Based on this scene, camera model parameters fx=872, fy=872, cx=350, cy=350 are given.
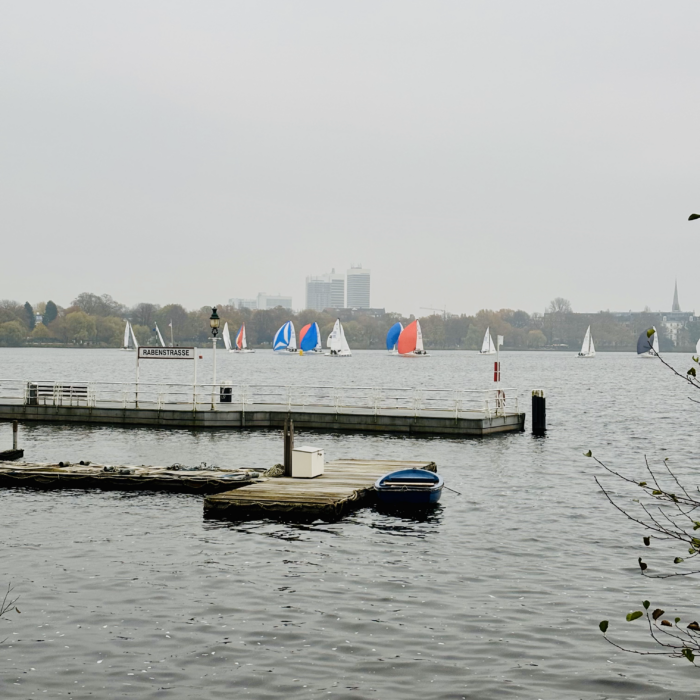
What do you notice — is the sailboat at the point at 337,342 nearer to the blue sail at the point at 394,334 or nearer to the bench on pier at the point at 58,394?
the blue sail at the point at 394,334

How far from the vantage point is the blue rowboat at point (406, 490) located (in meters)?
23.6

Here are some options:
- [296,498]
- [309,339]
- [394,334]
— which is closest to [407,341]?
[394,334]

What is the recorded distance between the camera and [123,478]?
85.7 ft

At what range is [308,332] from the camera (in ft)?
566

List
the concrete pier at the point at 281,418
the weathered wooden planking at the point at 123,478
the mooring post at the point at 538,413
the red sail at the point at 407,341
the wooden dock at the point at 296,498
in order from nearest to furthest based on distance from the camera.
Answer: the wooden dock at the point at 296,498
the weathered wooden planking at the point at 123,478
the concrete pier at the point at 281,418
the mooring post at the point at 538,413
the red sail at the point at 407,341

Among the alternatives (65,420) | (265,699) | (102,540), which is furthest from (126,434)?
(265,699)

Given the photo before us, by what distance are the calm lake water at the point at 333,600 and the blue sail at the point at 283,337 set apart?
158 meters

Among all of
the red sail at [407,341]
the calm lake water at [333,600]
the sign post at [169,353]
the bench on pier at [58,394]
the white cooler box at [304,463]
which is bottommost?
the calm lake water at [333,600]

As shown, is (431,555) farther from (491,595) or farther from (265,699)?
(265,699)

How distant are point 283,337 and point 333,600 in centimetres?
17507

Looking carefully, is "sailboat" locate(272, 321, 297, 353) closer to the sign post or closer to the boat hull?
the sign post

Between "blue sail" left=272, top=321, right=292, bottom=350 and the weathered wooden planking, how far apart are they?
154m

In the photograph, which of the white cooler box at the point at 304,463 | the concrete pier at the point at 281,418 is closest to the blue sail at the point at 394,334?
the concrete pier at the point at 281,418

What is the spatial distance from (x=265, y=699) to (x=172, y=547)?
328 inches
